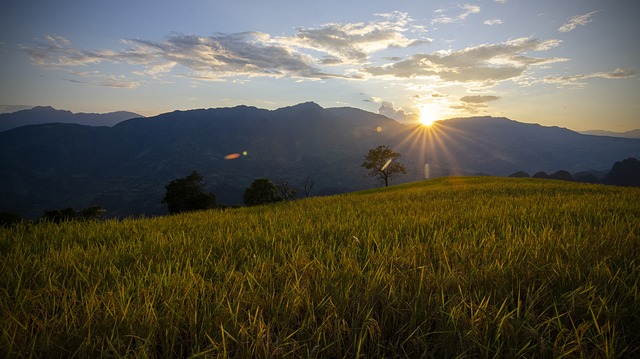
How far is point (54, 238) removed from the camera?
4676 millimetres

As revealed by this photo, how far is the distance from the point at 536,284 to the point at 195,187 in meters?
64.9

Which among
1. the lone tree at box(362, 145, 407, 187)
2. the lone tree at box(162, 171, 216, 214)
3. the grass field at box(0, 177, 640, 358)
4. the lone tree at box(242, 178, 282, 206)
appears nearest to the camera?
the grass field at box(0, 177, 640, 358)

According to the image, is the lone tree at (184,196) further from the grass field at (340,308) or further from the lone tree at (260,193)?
the grass field at (340,308)

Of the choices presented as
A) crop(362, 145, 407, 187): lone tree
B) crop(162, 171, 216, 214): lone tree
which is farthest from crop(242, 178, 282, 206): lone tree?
crop(362, 145, 407, 187): lone tree

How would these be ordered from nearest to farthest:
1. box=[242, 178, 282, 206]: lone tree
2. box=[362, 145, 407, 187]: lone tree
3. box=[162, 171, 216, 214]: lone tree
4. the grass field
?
the grass field
box=[162, 171, 216, 214]: lone tree
box=[242, 178, 282, 206]: lone tree
box=[362, 145, 407, 187]: lone tree

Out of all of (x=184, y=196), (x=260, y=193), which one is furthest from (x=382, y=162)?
(x=184, y=196)

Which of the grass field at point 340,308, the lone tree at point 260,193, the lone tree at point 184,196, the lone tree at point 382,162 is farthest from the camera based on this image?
the lone tree at point 382,162

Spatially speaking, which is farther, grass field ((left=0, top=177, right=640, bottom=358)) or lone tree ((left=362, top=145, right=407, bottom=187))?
lone tree ((left=362, top=145, right=407, bottom=187))

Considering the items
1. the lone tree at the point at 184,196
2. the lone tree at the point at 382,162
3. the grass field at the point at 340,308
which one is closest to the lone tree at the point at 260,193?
the lone tree at the point at 184,196

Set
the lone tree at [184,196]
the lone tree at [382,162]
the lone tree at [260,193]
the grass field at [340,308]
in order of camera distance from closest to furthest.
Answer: the grass field at [340,308] < the lone tree at [184,196] < the lone tree at [260,193] < the lone tree at [382,162]

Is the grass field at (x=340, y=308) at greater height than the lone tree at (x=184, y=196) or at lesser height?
greater

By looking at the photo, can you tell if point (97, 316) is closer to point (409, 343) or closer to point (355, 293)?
point (355, 293)

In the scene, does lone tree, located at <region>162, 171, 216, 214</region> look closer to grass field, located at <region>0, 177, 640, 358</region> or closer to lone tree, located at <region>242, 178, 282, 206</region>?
lone tree, located at <region>242, 178, 282, 206</region>

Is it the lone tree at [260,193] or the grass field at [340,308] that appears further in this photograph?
the lone tree at [260,193]
